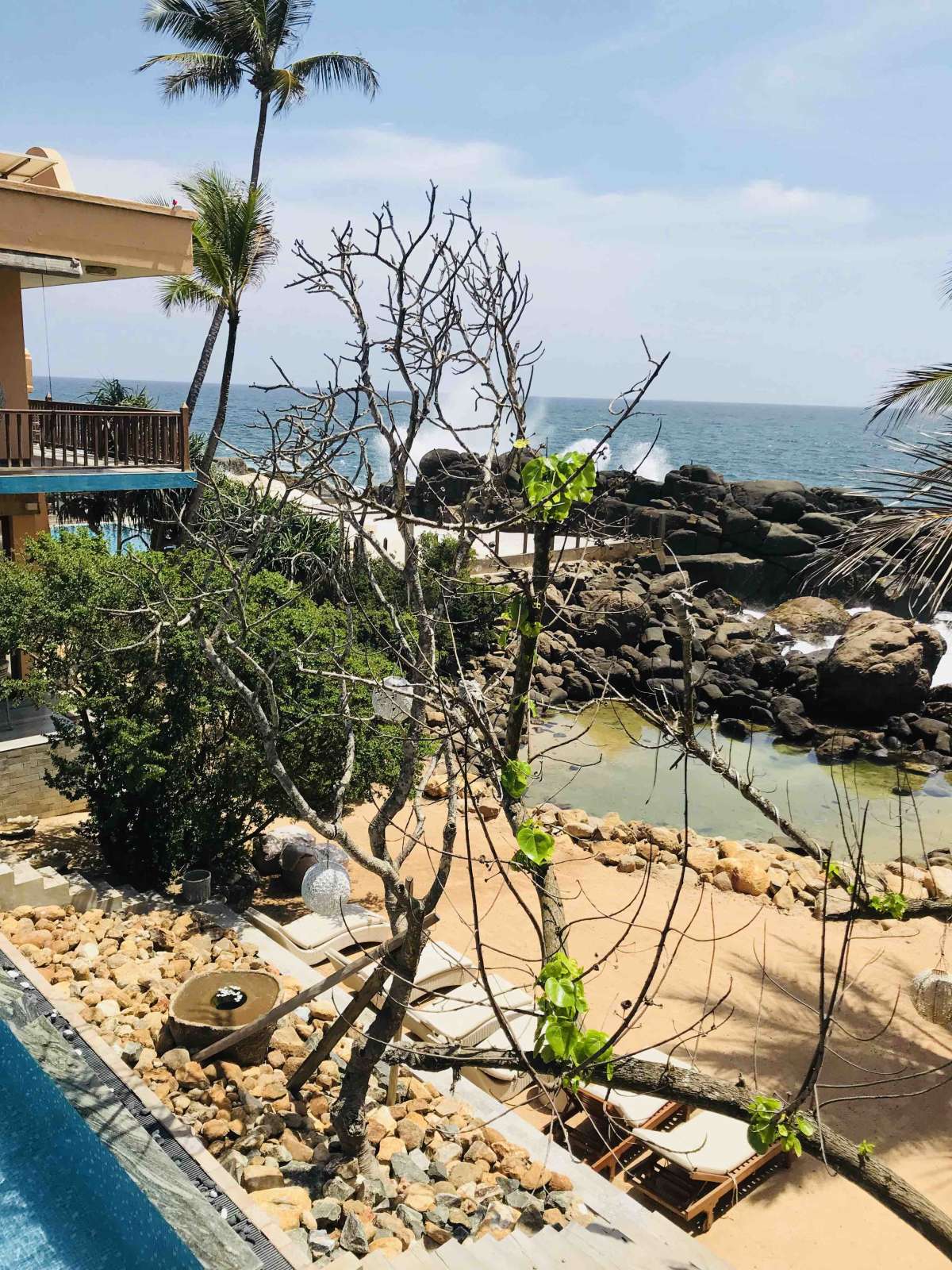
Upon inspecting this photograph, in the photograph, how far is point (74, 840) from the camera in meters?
12.6

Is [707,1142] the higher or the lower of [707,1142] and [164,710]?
the lower

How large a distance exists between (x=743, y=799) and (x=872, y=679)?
6.89m

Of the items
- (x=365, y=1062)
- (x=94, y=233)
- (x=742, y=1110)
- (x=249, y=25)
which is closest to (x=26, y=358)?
(x=94, y=233)

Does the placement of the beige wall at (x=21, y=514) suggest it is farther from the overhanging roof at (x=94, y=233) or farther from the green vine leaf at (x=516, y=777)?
the green vine leaf at (x=516, y=777)

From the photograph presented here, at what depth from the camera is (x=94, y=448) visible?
1504 cm

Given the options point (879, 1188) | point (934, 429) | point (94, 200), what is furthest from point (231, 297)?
point (879, 1188)

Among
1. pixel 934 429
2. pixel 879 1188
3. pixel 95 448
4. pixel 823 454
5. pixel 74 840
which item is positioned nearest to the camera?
pixel 879 1188

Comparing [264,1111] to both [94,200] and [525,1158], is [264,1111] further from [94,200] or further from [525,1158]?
[94,200]

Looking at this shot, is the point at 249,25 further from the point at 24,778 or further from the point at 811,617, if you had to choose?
the point at 811,617

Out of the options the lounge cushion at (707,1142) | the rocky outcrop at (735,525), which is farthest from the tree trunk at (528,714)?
the rocky outcrop at (735,525)

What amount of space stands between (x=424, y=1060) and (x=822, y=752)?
1715 cm

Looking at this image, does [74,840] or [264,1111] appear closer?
[264,1111]

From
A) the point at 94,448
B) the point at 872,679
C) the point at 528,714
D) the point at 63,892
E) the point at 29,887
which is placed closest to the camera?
the point at 528,714

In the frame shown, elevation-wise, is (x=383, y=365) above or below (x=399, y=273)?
below
